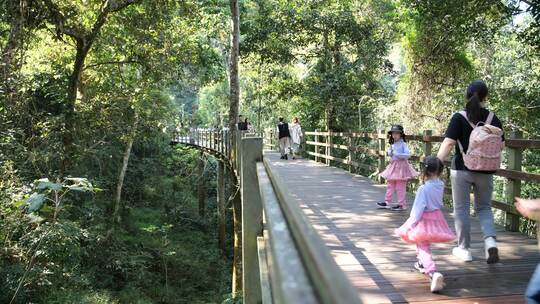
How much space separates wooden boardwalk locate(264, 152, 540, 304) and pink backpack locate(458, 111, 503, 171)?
0.96 metres

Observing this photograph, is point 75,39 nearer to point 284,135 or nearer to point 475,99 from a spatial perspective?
point 284,135

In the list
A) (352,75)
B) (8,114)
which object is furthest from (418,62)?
(8,114)

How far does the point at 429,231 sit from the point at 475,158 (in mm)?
845

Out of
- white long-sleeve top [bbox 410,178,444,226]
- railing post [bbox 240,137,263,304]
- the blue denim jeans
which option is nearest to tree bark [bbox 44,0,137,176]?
railing post [bbox 240,137,263,304]

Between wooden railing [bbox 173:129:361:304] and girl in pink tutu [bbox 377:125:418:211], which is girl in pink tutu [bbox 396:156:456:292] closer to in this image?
wooden railing [bbox 173:129:361:304]

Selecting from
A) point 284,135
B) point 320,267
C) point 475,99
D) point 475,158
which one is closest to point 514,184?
point 475,158

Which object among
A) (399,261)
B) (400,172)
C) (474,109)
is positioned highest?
(474,109)

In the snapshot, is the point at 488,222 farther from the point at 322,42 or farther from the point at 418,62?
the point at 322,42

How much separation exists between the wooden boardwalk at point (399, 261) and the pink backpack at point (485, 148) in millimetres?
961

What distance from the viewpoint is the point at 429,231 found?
4.07m

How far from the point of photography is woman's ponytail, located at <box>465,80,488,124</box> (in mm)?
4316

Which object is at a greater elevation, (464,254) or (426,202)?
(426,202)

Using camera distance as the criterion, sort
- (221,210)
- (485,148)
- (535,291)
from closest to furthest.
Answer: (535,291) → (485,148) → (221,210)

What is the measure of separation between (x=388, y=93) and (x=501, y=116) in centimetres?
A: 748
